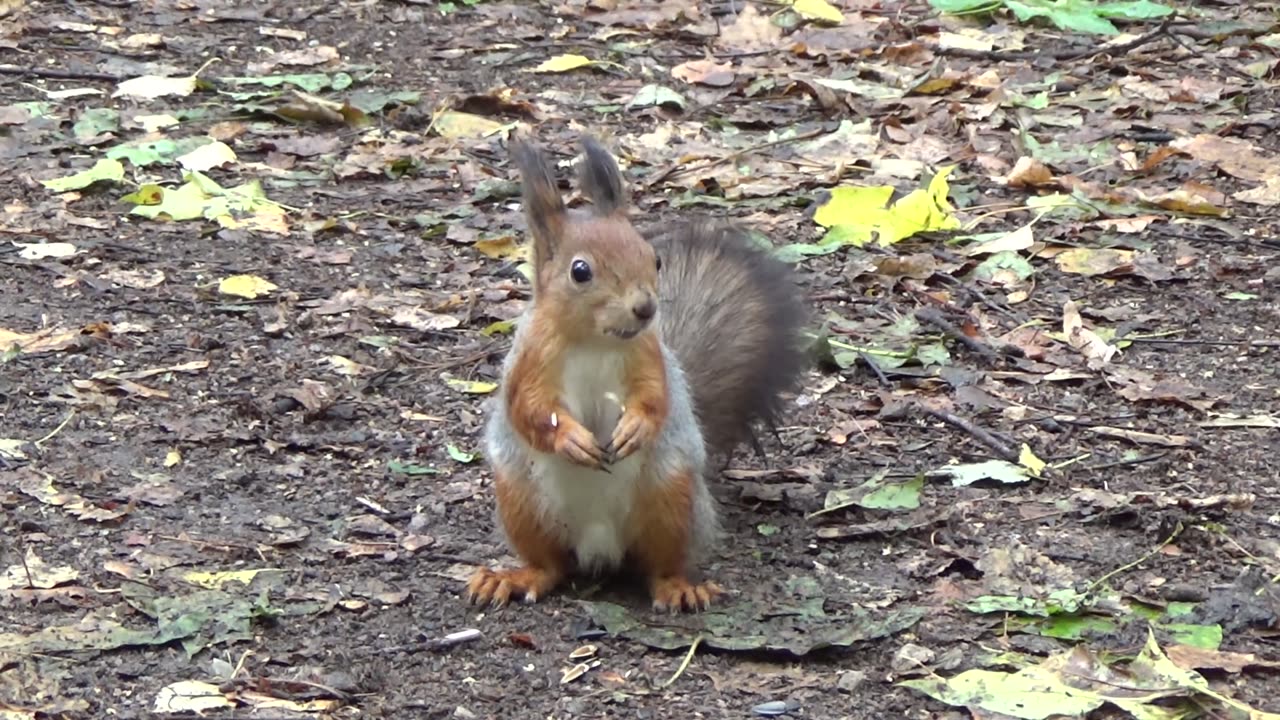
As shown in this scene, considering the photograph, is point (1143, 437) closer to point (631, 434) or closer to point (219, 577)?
point (631, 434)

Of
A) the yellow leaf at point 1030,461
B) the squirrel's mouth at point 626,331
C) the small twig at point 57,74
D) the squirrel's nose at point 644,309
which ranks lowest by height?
the small twig at point 57,74

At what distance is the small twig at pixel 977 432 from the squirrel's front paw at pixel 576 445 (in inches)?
44.4

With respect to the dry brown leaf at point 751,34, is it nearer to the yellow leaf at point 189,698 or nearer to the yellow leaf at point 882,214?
the yellow leaf at point 882,214

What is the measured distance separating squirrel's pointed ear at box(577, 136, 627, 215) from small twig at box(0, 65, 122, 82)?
11.5 ft

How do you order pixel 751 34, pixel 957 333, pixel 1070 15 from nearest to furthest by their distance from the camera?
pixel 957 333
pixel 1070 15
pixel 751 34

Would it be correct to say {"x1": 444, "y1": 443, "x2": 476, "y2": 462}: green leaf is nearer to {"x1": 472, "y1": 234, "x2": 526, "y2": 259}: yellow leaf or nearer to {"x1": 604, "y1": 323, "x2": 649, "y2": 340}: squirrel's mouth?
{"x1": 604, "y1": 323, "x2": 649, "y2": 340}: squirrel's mouth

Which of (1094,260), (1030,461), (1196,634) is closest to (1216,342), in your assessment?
(1094,260)

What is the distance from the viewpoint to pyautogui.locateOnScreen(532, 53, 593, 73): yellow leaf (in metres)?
6.31

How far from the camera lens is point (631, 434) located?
9.50 ft

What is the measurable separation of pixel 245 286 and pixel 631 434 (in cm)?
196

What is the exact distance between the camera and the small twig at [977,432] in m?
3.70

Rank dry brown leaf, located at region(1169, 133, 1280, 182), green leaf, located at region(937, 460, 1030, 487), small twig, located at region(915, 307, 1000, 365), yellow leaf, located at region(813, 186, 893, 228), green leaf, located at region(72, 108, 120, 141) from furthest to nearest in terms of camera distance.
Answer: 1. green leaf, located at region(72, 108, 120, 141)
2. dry brown leaf, located at region(1169, 133, 1280, 182)
3. yellow leaf, located at region(813, 186, 893, 228)
4. small twig, located at region(915, 307, 1000, 365)
5. green leaf, located at region(937, 460, 1030, 487)

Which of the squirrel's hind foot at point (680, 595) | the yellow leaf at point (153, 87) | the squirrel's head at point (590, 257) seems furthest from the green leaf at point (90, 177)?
the squirrel's hind foot at point (680, 595)

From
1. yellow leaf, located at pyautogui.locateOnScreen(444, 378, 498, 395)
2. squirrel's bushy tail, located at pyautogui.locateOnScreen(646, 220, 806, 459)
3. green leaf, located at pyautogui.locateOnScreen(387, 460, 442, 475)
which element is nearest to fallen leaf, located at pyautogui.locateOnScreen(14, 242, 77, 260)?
yellow leaf, located at pyautogui.locateOnScreen(444, 378, 498, 395)
